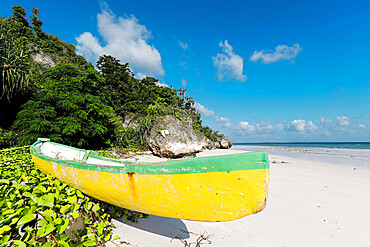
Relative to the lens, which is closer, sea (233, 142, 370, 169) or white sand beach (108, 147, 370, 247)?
white sand beach (108, 147, 370, 247)

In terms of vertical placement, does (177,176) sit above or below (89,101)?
below

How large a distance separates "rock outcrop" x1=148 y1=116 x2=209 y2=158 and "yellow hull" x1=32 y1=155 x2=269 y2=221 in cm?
722

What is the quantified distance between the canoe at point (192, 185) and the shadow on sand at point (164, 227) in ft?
2.74

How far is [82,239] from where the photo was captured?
165 cm

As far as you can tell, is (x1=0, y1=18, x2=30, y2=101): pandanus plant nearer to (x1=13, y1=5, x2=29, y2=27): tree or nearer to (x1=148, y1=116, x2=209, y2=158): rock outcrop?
(x1=148, y1=116, x2=209, y2=158): rock outcrop

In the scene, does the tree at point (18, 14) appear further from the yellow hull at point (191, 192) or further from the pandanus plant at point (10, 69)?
the yellow hull at point (191, 192)

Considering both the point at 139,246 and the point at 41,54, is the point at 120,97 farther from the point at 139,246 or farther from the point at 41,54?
the point at 139,246

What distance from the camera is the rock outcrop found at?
9.04 meters

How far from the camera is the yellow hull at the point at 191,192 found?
1.39 m

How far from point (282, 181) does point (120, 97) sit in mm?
14977

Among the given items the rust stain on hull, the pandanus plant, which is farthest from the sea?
the pandanus plant

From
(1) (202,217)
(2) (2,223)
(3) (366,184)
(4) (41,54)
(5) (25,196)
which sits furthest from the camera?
(4) (41,54)

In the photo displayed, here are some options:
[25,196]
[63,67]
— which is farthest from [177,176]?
[63,67]

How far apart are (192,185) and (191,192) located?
0.08 m
